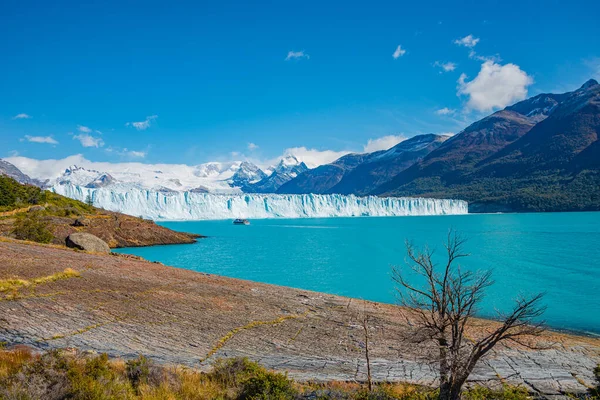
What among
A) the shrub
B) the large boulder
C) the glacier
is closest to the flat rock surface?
the shrub

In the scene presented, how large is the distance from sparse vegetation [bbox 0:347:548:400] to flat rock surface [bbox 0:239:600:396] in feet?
4.45

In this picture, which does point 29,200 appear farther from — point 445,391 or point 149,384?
point 445,391

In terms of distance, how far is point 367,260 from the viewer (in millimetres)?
46375

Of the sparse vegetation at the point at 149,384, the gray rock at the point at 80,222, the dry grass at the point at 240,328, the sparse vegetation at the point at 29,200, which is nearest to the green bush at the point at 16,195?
the sparse vegetation at the point at 29,200

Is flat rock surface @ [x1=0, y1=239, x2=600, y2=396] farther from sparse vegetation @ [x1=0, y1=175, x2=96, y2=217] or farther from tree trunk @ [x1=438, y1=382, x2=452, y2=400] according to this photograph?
sparse vegetation @ [x1=0, y1=175, x2=96, y2=217]

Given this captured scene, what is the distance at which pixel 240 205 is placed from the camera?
491 feet

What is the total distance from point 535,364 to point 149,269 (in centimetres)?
1926

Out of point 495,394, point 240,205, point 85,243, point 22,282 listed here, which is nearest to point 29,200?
point 85,243

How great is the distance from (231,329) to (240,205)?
136 meters

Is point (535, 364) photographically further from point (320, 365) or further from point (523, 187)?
point (523, 187)

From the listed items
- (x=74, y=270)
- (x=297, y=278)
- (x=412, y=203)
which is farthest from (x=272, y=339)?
(x=412, y=203)

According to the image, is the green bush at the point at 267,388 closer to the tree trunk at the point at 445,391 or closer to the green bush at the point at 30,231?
the tree trunk at the point at 445,391

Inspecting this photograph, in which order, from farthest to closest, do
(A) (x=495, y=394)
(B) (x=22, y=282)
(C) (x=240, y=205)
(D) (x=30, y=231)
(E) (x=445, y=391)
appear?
(C) (x=240, y=205), (D) (x=30, y=231), (B) (x=22, y=282), (A) (x=495, y=394), (E) (x=445, y=391)

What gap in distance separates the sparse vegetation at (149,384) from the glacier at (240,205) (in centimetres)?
12494
